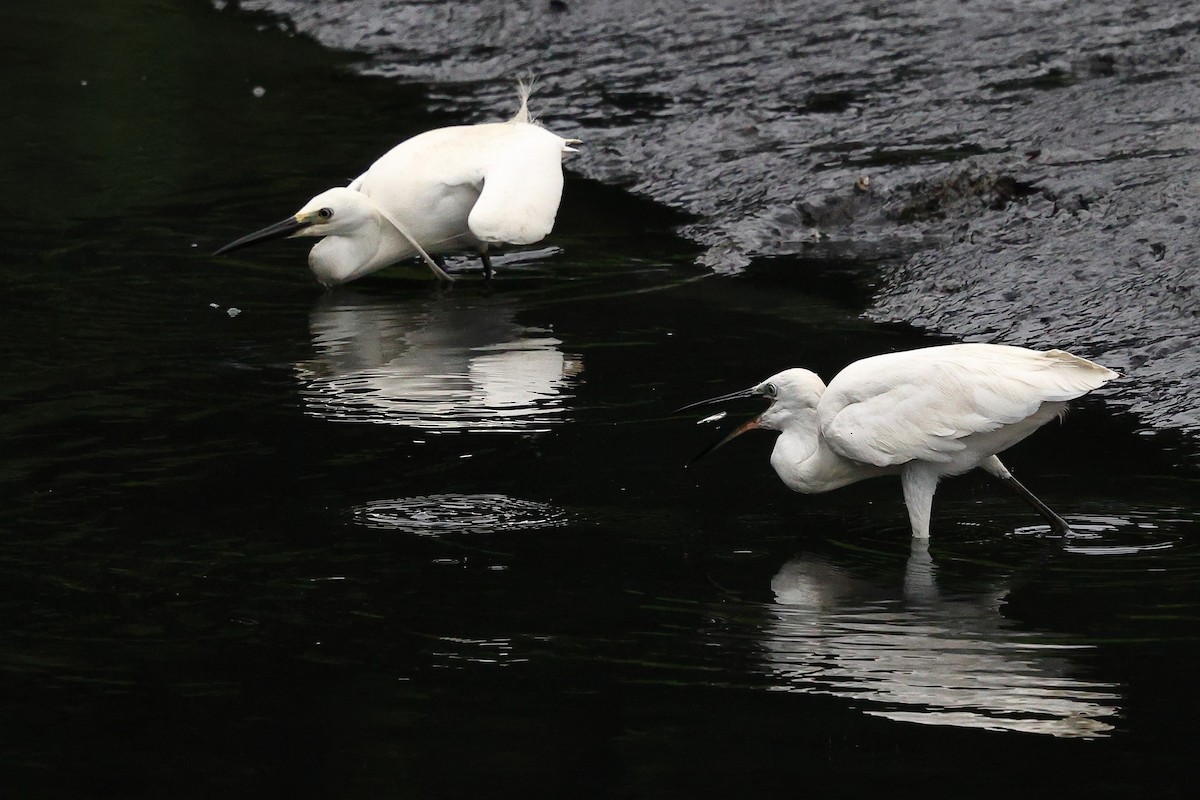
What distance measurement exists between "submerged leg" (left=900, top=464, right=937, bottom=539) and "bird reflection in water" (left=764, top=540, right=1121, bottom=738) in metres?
0.25

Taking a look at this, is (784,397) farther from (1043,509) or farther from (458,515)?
(458,515)

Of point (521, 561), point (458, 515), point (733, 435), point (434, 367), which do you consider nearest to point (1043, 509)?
point (733, 435)

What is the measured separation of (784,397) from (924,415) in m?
0.60

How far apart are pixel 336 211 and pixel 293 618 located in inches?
186

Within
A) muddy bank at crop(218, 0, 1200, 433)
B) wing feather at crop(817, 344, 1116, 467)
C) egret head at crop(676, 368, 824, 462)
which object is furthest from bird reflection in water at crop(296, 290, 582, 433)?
muddy bank at crop(218, 0, 1200, 433)

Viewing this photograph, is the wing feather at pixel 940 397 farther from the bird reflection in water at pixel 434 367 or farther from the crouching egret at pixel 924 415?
the bird reflection in water at pixel 434 367

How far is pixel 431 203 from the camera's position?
9.66 meters

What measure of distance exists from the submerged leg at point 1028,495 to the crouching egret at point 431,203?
11.9 ft

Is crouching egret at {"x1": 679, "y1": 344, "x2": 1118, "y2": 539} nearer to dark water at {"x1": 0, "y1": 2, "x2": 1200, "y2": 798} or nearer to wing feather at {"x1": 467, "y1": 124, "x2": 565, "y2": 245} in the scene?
dark water at {"x1": 0, "y1": 2, "x2": 1200, "y2": 798}

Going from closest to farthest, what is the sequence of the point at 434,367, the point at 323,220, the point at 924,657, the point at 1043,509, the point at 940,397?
the point at 924,657, the point at 1043,509, the point at 940,397, the point at 434,367, the point at 323,220

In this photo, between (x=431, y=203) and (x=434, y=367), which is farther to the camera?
(x=431, y=203)

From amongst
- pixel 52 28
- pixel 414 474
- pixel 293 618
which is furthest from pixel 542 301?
pixel 52 28

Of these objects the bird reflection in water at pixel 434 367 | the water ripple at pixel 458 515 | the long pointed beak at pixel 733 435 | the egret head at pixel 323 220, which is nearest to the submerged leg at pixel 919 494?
the long pointed beak at pixel 733 435

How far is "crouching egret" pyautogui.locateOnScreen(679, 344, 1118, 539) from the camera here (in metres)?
5.84
